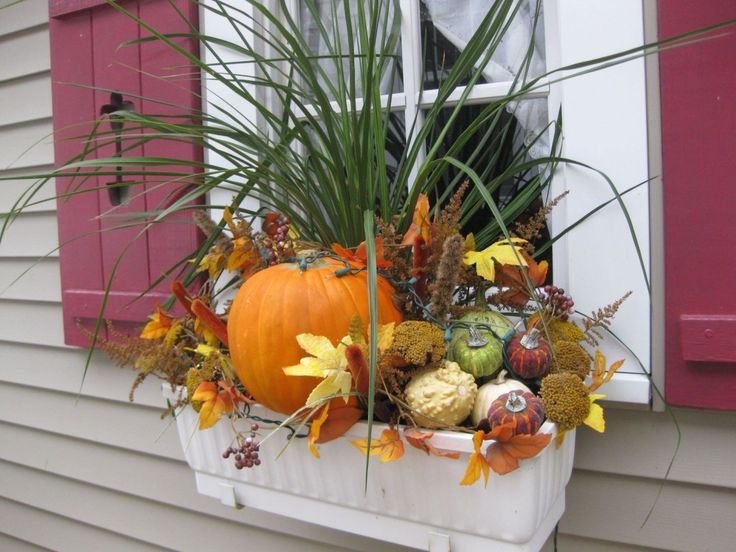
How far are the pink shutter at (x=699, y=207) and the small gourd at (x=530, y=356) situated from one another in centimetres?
24

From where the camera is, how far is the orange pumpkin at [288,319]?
863mm

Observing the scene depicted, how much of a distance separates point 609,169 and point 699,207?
147 millimetres

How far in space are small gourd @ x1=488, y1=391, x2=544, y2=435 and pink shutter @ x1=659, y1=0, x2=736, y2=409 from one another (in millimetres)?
307

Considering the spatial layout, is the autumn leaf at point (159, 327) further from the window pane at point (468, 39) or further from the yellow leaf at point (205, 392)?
the window pane at point (468, 39)

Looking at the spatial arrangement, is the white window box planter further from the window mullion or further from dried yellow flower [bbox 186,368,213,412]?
the window mullion

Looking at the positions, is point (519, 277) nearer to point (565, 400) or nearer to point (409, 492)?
point (565, 400)

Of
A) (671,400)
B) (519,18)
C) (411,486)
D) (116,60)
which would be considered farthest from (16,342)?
(671,400)

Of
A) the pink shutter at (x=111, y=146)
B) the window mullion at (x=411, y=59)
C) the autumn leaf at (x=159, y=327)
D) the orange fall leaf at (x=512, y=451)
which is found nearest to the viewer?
the orange fall leaf at (x=512, y=451)

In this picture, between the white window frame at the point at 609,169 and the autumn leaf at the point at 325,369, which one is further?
the white window frame at the point at 609,169

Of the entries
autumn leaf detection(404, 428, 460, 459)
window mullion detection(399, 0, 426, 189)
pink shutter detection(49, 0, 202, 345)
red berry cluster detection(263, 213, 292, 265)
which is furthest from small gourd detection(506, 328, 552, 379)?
pink shutter detection(49, 0, 202, 345)

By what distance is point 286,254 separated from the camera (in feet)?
3.35

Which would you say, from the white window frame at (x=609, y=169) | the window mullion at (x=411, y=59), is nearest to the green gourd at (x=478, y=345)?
the white window frame at (x=609, y=169)

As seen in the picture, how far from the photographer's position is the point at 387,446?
32.1 inches

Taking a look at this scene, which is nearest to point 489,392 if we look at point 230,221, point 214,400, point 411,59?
point 214,400
